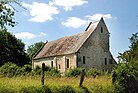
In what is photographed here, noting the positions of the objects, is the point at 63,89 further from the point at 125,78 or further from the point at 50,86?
the point at 125,78

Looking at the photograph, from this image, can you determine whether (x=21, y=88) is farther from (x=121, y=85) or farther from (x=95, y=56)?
(x=95, y=56)

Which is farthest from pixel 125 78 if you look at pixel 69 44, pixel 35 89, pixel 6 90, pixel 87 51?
pixel 69 44

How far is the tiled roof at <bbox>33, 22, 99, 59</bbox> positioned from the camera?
57.5 metres

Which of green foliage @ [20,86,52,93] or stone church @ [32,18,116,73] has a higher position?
stone church @ [32,18,116,73]

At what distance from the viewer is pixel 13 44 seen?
8400cm

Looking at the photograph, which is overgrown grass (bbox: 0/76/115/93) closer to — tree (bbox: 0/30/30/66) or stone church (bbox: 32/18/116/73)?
stone church (bbox: 32/18/116/73)

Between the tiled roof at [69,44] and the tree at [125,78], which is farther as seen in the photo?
the tiled roof at [69,44]

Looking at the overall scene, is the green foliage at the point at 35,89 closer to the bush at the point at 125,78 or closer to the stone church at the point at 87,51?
the bush at the point at 125,78

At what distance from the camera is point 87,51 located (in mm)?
57250

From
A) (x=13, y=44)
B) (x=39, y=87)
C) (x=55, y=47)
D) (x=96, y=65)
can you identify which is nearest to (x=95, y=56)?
(x=96, y=65)

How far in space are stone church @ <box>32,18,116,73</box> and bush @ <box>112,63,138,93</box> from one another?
32.9 meters

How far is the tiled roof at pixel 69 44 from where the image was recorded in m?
57.5

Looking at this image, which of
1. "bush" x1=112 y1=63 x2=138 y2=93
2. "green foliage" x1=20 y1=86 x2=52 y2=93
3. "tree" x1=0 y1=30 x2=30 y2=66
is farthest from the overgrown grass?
"tree" x1=0 y1=30 x2=30 y2=66

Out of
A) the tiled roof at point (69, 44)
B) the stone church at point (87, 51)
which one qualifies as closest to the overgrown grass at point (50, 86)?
the stone church at point (87, 51)
